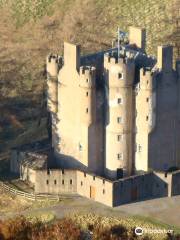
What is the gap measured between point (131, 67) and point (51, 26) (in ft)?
212

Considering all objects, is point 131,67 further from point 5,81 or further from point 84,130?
point 5,81

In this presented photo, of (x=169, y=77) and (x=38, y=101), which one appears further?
(x=38, y=101)

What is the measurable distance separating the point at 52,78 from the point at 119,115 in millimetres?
9810

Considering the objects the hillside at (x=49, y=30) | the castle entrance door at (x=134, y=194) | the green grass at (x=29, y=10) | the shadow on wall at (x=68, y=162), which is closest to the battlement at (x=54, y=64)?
the shadow on wall at (x=68, y=162)

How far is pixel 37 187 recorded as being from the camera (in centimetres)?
10694

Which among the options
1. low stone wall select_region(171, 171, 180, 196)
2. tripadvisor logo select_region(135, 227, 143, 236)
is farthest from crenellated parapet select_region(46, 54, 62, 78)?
tripadvisor logo select_region(135, 227, 143, 236)

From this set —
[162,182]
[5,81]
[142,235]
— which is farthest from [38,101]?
[142,235]

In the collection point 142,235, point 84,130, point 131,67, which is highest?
point 131,67

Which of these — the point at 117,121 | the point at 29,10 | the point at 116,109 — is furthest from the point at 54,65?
the point at 29,10

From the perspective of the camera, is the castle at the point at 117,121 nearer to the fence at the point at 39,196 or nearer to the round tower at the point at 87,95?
the round tower at the point at 87,95

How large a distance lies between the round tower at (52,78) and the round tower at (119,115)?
6811 millimetres

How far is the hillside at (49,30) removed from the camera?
477ft

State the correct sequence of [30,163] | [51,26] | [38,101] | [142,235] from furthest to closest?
[51,26], [38,101], [30,163], [142,235]

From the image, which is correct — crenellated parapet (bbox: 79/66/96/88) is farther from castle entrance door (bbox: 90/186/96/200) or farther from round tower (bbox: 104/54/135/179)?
castle entrance door (bbox: 90/186/96/200)
